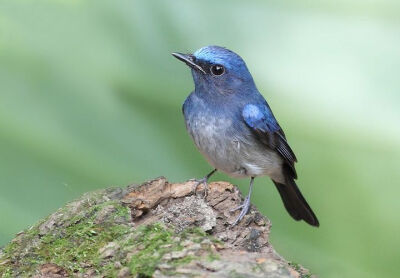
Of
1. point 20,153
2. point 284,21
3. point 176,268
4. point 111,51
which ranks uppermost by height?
point 284,21

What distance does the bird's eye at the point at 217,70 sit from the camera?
3043 millimetres

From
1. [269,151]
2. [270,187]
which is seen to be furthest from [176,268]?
[270,187]

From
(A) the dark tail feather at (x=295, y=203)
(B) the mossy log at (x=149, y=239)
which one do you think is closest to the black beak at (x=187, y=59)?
(B) the mossy log at (x=149, y=239)

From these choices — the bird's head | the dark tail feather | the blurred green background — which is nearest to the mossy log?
the bird's head

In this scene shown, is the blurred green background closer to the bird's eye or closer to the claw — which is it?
the bird's eye

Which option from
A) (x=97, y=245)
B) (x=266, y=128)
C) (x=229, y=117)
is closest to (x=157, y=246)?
(x=97, y=245)

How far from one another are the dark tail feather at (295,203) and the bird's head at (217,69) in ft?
2.23

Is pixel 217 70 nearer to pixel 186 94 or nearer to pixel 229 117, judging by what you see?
pixel 229 117

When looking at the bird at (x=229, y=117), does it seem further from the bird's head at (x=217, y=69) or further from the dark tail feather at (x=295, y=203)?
the dark tail feather at (x=295, y=203)

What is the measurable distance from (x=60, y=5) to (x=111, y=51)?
16.2 inches

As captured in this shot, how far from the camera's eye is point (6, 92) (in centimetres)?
398

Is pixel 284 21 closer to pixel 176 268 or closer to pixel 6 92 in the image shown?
pixel 6 92

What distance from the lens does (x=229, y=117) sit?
2994 mm

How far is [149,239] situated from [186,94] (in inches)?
79.2
